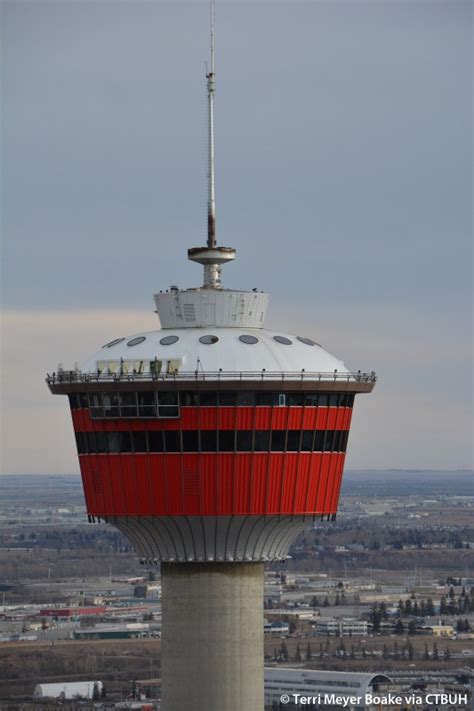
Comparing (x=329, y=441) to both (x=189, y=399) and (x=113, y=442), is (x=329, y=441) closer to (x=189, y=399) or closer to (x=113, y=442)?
(x=189, y=399)

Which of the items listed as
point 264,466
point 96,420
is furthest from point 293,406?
point 96,420

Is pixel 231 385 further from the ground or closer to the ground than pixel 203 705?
further from the ground

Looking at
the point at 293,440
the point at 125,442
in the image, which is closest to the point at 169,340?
the point at 125,442

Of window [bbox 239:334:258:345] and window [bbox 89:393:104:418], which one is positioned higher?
window [bbox 239:334:258:345]

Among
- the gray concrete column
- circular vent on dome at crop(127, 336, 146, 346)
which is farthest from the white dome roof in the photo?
the gray concrete column

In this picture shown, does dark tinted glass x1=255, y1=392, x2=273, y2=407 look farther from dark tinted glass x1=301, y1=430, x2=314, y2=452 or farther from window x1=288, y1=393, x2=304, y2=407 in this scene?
dark tinted glass x1=301, y1=430, x2=314, y2=452

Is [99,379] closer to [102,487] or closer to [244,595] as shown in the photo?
[102,487]

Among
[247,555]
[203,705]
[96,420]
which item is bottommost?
[203,705]
